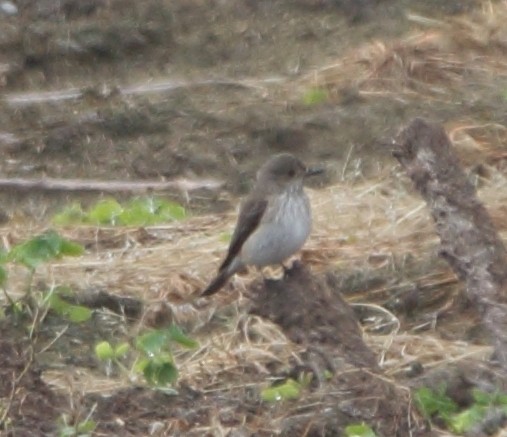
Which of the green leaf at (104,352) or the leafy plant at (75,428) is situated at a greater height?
the leafy plant at (75,428)

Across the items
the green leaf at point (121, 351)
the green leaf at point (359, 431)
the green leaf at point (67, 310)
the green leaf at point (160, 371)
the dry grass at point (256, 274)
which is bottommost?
the dry grass at point (256, 274)

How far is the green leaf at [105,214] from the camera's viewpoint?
10.7 meters

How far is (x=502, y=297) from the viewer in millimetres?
7672

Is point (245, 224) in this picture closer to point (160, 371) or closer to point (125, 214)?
point (125, 214)

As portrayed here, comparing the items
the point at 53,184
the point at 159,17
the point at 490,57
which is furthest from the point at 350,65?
the point at 53,184

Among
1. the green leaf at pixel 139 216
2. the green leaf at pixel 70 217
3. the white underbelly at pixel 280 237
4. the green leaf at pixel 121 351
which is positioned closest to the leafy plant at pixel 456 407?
the green leaf at pixel 121 351

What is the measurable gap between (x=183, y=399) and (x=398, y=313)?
6.05ft

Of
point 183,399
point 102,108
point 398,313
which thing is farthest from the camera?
point 102,108

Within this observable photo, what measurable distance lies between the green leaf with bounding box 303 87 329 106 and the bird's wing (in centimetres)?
310

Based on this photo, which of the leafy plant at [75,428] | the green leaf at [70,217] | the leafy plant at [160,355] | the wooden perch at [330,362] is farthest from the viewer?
the green leaf at [70,217]

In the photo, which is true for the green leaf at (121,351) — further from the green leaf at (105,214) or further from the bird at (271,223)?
the green leaf at (105,214)

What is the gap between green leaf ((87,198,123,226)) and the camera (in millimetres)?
10664

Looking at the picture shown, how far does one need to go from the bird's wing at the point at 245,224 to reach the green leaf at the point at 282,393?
1.84m

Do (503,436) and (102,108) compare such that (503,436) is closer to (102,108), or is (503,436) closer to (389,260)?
(389,260)
